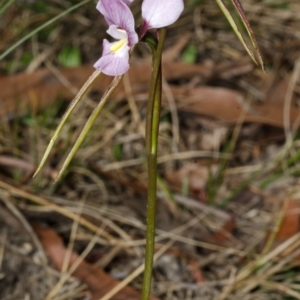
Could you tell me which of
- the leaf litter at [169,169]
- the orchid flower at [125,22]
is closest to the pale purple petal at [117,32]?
the orchid flower at [125,22]

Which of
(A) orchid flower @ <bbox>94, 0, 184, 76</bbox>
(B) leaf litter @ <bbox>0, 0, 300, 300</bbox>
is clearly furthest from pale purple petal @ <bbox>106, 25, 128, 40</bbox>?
(B) leaf litter @ <bbox>0, 0, 300, 300</bbox>

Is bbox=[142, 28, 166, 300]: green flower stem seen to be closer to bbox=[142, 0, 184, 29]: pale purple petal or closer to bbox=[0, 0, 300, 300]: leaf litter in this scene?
bbox=[142, 0, 184, 29]: pale purple petal

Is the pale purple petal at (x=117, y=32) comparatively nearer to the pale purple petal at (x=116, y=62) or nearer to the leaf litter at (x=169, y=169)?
the pale purple petal at (x=116, y=62)

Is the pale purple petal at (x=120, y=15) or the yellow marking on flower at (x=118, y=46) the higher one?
the pale purple petal at (x=120, y=15)

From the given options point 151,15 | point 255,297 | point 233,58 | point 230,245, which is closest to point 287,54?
point 233,58

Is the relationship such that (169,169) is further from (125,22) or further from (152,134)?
(125,22)

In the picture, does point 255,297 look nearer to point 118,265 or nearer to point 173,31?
point 118,265

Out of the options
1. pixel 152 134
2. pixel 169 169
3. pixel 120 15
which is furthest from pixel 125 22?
pixel 169 169
